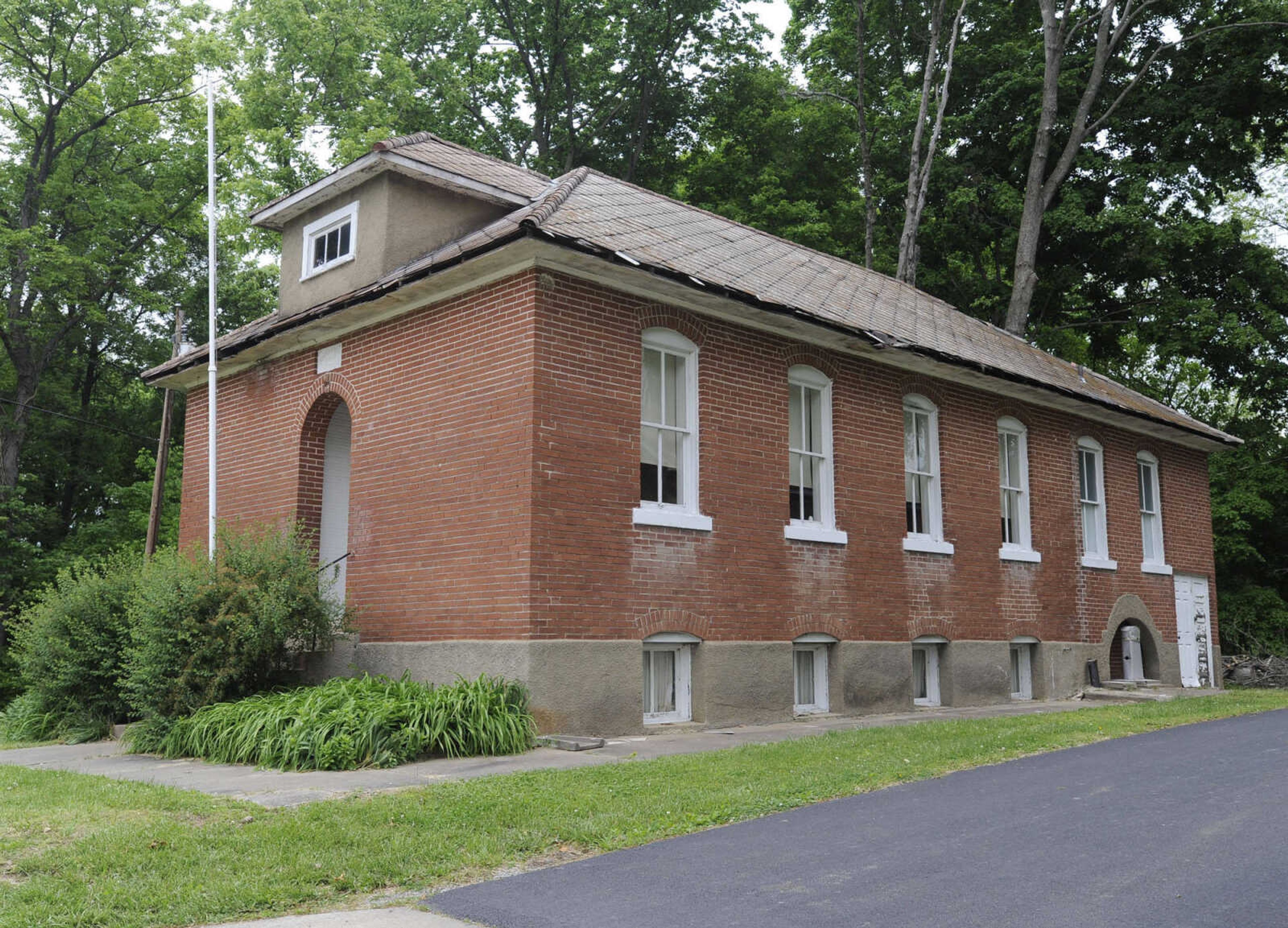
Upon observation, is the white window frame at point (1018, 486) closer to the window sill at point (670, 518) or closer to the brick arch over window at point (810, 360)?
the brick arch over window at point (810, 360)

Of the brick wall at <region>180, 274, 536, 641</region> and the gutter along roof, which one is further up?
the gutter along roof

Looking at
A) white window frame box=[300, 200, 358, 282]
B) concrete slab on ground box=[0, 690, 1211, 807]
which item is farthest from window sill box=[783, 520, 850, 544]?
white window frame box=[300, 200, 358, 282]

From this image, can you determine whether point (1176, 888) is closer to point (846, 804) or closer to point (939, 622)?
point (846, 804)

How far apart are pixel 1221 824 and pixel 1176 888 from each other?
1.68 metres

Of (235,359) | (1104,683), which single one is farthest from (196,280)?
(1104,683)

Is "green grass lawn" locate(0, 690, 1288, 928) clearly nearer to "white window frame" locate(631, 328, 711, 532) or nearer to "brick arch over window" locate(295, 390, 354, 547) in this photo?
"white window frame" locate(631, 328, 711, 532)

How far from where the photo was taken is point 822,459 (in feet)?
46.0

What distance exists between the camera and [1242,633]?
2552cm

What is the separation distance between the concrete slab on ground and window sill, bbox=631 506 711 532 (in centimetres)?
213

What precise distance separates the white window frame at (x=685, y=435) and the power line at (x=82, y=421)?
2176 cm

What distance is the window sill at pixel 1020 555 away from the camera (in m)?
16.6

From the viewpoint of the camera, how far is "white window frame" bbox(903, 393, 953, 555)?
15.3 m

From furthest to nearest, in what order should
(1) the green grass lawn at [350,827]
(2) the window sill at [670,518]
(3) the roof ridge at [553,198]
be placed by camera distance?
(2) the window sill at [670,518] < (3) the roof ridge at [553,198] < (1) the green grass lawn at [350,827]

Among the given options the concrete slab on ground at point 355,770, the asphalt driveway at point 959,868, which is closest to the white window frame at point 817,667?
the concrete slab on ground at point 355,770
